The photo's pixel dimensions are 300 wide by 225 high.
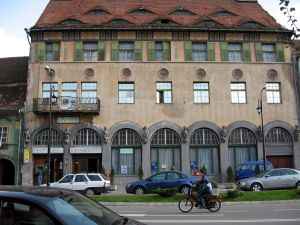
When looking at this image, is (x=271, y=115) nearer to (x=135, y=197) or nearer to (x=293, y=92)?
(x=293, y=92)

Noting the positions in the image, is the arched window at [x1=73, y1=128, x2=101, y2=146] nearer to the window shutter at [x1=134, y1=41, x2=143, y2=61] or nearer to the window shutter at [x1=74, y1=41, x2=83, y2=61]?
the window shutter at [x1=74, y1=41, x2=83, y2=61]

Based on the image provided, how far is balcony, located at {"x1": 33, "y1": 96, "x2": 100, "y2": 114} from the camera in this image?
3534 cm

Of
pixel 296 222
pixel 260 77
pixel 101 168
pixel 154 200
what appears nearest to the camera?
pixel 296 222

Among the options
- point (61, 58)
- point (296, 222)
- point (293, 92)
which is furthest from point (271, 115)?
point (296, 222)

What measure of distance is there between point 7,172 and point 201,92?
18.9m

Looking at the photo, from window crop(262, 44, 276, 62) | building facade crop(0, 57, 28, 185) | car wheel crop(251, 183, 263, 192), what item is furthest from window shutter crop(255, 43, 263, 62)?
building facade crop(0, 57, 28, 185)

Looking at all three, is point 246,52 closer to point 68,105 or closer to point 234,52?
point 234,52

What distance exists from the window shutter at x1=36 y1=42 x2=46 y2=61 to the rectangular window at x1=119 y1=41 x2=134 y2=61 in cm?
692

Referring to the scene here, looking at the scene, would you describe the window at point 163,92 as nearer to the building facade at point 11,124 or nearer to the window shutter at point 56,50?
the window shutter at point 56,50

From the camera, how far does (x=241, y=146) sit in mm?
36688

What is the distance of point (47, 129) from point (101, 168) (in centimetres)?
580

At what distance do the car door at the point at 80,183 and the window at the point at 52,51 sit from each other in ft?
49.9

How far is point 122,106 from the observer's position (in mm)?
36531

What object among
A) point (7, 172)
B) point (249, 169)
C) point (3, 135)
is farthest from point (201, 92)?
point (7, 172)
